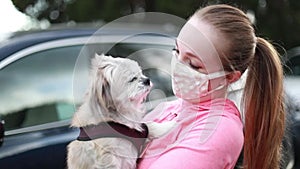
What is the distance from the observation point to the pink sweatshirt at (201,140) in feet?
5.26

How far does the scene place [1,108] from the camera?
3.57 metres

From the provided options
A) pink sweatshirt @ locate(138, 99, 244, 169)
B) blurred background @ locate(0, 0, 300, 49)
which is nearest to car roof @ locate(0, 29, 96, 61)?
pink sweatshirt @ locate(138, 99, 244, 169)

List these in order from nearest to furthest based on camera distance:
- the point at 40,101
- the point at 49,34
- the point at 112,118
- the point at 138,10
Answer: the point at 112,118 → the point at 40,101 → the point at 49,34 → the point at 138,10

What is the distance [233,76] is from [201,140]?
0.83 ft

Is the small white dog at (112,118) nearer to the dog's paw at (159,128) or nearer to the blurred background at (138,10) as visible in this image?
the dog's paw at (159,128)

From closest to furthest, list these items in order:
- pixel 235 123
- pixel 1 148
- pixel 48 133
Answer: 1. pixel 235 123
2. pixel 1 148
3. pixel 48 133

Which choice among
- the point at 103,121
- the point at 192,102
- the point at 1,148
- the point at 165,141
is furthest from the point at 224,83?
the point at 1,148

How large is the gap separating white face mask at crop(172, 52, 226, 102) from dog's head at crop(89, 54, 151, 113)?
0.81 ft

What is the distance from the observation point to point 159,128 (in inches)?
72.9

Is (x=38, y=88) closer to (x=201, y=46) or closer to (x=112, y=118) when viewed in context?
(x=112, y=118)

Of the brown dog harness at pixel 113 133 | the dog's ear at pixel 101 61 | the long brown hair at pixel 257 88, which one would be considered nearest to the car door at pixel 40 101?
the dog's ear at pixel 101 61

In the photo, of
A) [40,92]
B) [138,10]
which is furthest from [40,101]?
[138,10]

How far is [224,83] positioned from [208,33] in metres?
0.15

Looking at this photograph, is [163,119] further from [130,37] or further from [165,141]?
[130,37]
